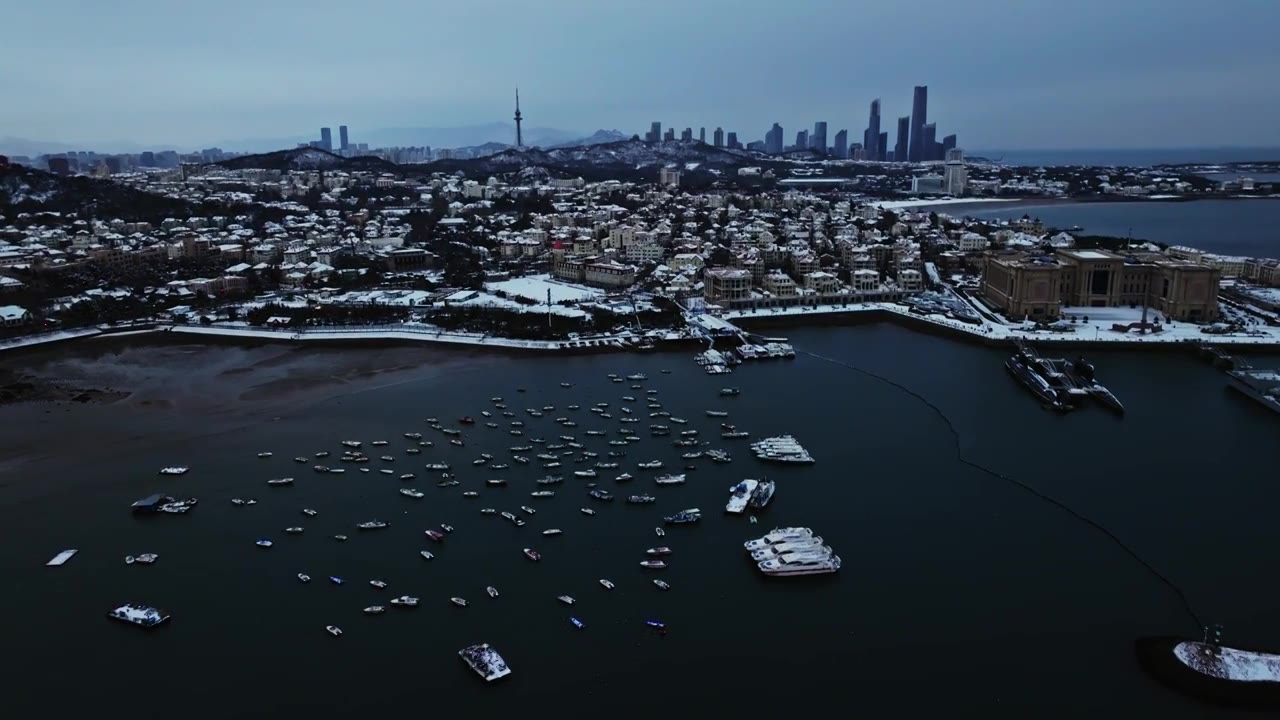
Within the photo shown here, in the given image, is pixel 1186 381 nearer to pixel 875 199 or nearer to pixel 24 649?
pixel 24 649

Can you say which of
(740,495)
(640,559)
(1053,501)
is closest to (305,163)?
(740,495)

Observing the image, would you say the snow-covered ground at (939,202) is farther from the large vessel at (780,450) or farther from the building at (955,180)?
the large vessel at (780,450)

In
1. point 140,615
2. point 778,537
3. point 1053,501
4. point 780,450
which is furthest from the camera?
point 780,450

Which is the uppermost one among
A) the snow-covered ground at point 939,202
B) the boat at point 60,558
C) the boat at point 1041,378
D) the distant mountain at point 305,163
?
the distant mountain at point 305,163

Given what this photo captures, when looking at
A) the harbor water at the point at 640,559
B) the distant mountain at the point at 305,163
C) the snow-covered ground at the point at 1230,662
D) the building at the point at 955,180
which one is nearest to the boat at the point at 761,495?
the harbor water at the point at 640,559

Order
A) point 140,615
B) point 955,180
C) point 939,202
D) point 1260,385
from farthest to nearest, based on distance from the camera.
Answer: point 955,180 < point 939,202 < point 1260,385 < point 140,615

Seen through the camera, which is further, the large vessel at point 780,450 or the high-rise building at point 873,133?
the high-rise building at point 873,133

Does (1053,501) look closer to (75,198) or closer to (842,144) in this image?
(75,198)

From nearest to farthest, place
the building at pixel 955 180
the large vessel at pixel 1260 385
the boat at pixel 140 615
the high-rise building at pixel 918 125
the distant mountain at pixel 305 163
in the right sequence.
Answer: the boat at pixel 140 615 → the large vessel at pixel 1260 385 → the building at pixel 955 180 → the distant mountain at pixel 305 163 → the high-rise building at pixel 918 125
